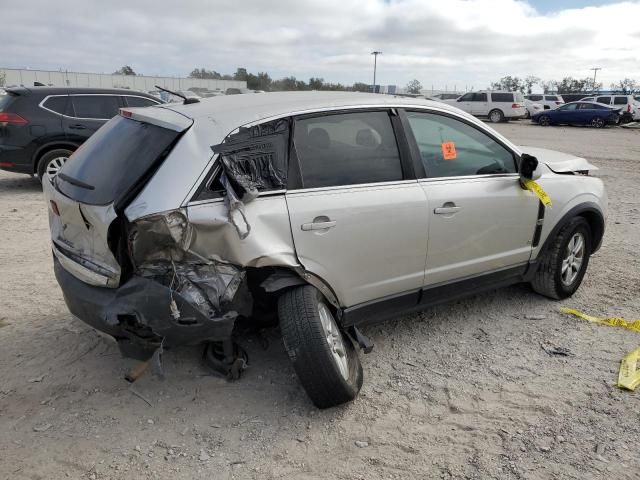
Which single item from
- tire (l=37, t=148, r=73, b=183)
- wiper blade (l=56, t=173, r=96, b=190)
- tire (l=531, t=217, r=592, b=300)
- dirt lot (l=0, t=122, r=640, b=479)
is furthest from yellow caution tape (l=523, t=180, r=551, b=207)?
tire (l=37, t=148, r=73, b=183)

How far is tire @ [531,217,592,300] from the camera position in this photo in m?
4.37

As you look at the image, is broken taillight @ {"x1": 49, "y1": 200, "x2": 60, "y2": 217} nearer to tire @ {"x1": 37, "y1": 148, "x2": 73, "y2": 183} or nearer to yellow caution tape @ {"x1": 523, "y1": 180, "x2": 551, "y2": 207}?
yellow caution tape @ {"x1": 523, "y1": 180, "x2": 551, "y2": 207}

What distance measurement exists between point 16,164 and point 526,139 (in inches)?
691

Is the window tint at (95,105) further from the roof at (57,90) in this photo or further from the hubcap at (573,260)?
the hubcap at (573,260)

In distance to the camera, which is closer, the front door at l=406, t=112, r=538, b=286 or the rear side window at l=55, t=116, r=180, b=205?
the rear side window at l=55, t=116, r=180, b=205

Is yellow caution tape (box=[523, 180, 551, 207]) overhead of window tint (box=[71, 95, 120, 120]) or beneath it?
beneath

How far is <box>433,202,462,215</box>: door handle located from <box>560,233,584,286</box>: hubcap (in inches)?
58.7

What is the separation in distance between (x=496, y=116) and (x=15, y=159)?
2760 cm

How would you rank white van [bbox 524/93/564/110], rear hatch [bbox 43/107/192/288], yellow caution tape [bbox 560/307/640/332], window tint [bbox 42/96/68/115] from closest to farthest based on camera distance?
rear hatch [bbox 43/107/192/288], yellow caution tape [bbox 560/307/640/332], window tint [bbox 42/96/68/115], white van [bbox 524/93/564/110]

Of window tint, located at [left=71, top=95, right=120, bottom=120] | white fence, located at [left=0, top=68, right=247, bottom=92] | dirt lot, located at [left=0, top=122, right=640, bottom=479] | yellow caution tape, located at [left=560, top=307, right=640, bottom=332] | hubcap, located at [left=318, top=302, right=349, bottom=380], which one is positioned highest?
white fence, located at [left=0, top=68, right=247, bottom=92]

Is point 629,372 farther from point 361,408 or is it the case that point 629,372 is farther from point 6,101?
point 6,101

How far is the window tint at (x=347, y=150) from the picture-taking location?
3.16 meters

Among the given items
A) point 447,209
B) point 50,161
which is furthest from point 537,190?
point 50,161

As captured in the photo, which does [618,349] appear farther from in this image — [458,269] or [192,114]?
[192,114]
